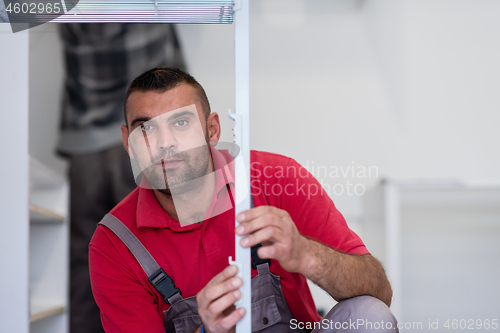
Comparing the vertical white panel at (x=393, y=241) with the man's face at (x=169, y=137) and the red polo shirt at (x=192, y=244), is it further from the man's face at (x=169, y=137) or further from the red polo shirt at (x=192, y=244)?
the man's face at (x=169, y=137)

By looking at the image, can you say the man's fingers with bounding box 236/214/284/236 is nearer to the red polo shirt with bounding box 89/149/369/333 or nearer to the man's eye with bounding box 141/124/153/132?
the red polo shirt with bounding box 89/149/369/333

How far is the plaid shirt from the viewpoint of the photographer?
180 centimetres

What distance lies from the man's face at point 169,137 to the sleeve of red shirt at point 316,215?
0.22m

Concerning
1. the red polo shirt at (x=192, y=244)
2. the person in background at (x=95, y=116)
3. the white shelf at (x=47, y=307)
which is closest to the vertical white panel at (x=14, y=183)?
the red polo shirt at (x=192, y=244)

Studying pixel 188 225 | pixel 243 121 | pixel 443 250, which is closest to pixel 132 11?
pixel 243 121

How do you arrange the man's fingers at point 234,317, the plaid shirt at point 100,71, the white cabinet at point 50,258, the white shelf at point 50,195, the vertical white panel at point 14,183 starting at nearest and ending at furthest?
the man's fingers at point 234,317
the vertical white panel at point 14,183
the white shelf at point 50,195
the white cabinet at point 50,258
the plaid shirt at point 100,71

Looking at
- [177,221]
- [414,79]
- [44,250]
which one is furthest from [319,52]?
[44,250]

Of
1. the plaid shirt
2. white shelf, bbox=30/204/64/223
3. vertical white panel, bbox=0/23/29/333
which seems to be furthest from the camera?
the plaid shirt

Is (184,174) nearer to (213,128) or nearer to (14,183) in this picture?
(213,128)

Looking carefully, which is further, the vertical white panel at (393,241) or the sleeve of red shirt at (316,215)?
the vertical white panel at (393,241)

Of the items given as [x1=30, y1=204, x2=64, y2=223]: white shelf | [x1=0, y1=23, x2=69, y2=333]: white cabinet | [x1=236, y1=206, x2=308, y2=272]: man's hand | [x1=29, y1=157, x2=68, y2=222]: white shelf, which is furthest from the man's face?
[x1=29, y1=157, x2=68, y2=222]: white shelf

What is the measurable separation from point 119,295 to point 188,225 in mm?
206

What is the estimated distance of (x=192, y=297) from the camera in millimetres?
903

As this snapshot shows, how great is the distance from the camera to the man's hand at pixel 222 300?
58cm
